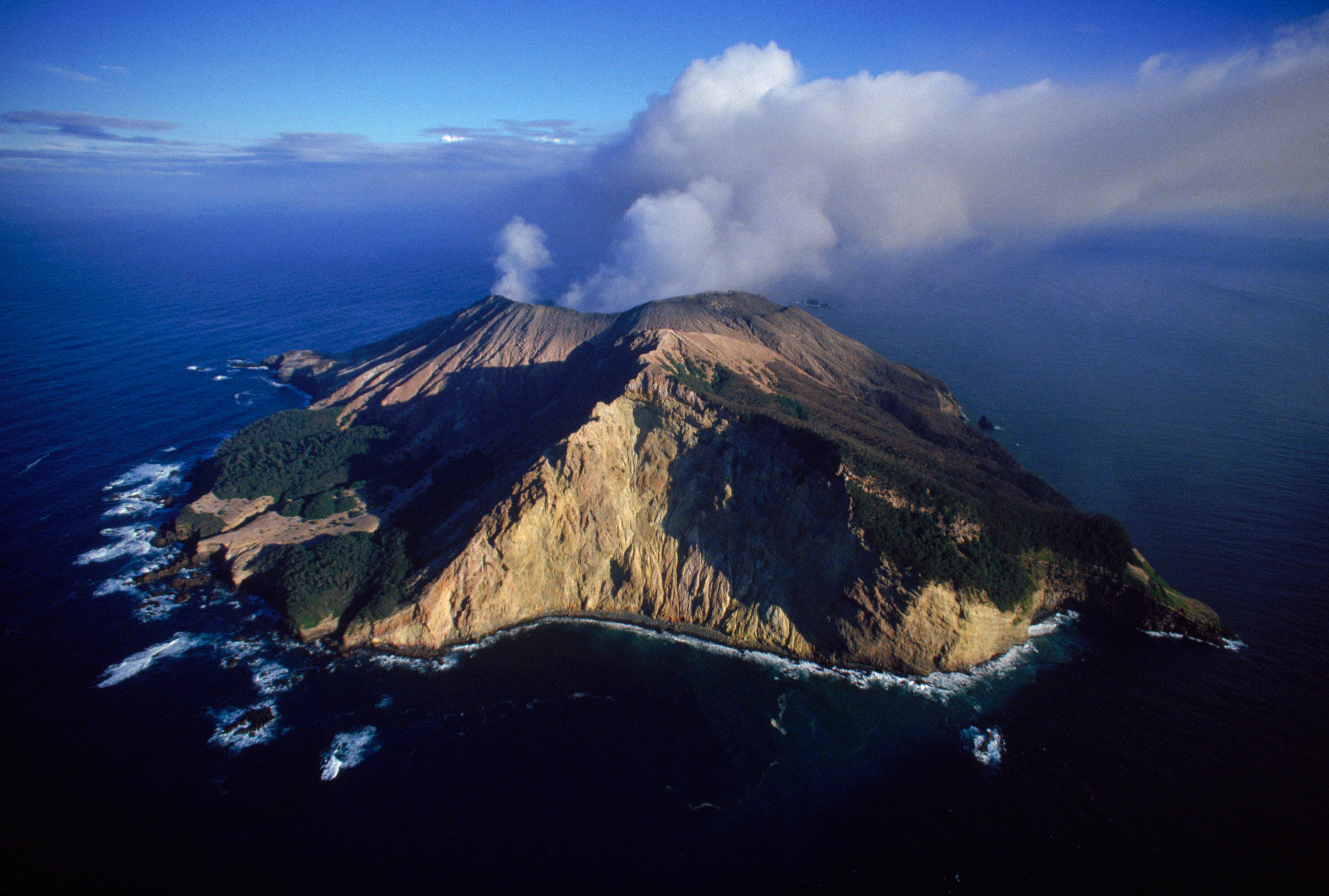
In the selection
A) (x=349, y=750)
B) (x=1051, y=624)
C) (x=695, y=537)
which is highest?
(x=695, y=537)

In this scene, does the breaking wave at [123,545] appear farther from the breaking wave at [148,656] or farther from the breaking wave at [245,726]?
the breaking wave at [245,726]

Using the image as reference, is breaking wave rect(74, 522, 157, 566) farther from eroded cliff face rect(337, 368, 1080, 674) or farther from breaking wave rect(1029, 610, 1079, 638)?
breaking wave rect(1029, 610, 1079, 638)

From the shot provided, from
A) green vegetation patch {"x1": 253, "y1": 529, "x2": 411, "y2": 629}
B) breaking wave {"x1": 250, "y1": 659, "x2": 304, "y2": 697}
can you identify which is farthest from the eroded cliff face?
breaking wave {"x1": 250, "y1": 659, "x2": 304, "y2": 697}

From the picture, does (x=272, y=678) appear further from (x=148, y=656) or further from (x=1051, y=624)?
(x=1051, y=624)

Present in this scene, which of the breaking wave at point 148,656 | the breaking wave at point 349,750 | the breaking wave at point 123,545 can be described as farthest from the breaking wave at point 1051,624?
the breaking wave at point 123,545

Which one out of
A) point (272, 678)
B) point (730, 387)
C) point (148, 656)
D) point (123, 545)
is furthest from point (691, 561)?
point (123, 545)

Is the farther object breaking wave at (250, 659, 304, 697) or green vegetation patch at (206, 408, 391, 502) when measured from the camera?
green vegetation patch at (206, 408, 391, 502)
